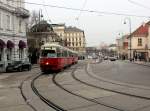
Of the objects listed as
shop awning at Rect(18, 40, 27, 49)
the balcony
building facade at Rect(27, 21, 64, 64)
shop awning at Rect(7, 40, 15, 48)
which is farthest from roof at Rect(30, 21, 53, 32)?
shop awning at Rect(7, 40, 15, 48)

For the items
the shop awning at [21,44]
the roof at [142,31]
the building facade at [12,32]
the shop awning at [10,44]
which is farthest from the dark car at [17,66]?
the roof at [142,31]

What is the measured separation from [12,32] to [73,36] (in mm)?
116775

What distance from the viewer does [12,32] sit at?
5425cm

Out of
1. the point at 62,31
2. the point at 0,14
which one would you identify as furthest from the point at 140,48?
the point at 0,14

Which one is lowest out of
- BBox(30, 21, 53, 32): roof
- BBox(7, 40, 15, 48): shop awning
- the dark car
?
the dark car

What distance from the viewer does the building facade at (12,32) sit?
165 ft

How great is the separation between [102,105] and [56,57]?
2304 cm

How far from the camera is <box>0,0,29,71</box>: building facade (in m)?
50.4

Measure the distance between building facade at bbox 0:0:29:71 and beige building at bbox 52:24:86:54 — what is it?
303ft

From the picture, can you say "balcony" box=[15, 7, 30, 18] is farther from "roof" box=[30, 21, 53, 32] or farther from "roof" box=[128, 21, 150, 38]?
"roof" box=[128, 21, 150, 38]

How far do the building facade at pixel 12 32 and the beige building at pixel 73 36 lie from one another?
92306mm

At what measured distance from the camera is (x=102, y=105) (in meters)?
14.0

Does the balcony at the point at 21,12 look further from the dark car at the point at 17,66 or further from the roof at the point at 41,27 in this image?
the roof at the point at 41,27

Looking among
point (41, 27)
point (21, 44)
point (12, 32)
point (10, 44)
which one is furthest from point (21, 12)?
point (41, 27)
